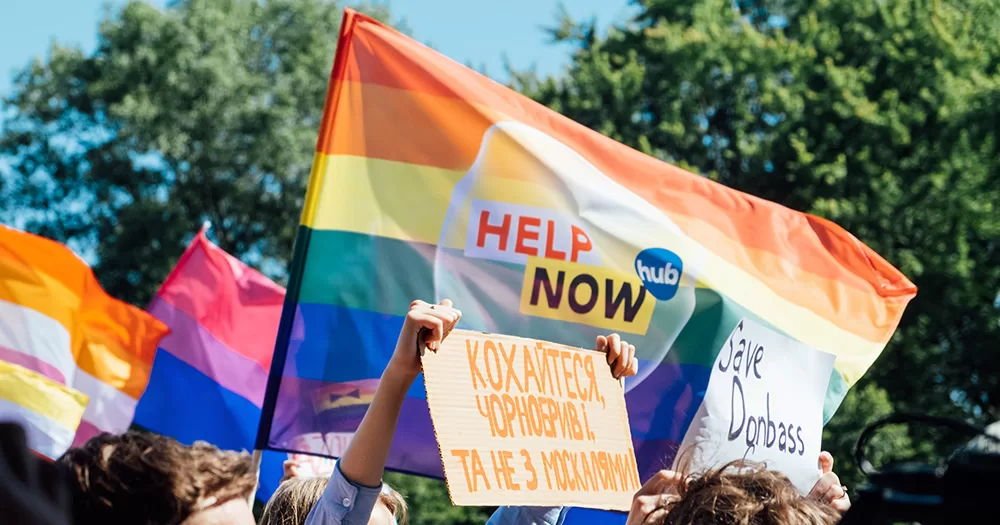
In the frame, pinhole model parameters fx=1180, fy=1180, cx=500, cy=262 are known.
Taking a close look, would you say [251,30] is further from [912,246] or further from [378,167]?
[378,167]

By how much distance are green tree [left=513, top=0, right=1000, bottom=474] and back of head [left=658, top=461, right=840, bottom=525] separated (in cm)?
1376

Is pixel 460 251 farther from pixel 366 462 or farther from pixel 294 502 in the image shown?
pixel 366 462

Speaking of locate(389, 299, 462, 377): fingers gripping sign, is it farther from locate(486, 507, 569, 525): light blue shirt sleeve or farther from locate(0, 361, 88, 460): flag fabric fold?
locate(0, 361, 88, 460): flag fabric fold

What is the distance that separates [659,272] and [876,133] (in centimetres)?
1244

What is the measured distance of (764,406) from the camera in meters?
4.62

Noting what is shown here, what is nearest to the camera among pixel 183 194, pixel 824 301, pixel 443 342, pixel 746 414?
pixel 443 342

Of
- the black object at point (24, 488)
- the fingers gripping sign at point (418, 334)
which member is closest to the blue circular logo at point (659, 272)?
the fingers gripping sign at point (418, 334)

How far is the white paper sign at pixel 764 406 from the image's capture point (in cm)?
453

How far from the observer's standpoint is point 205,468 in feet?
6.78

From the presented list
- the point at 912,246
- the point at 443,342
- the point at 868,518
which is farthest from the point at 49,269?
the point at 912,246

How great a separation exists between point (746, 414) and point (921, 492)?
3495 millimetres

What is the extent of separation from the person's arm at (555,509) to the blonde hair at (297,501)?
262 mm

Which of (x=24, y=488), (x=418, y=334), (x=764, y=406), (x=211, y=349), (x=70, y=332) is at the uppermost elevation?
(x=24, y=488)

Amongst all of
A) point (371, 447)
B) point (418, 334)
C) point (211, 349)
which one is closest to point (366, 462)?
point (371, 447)
